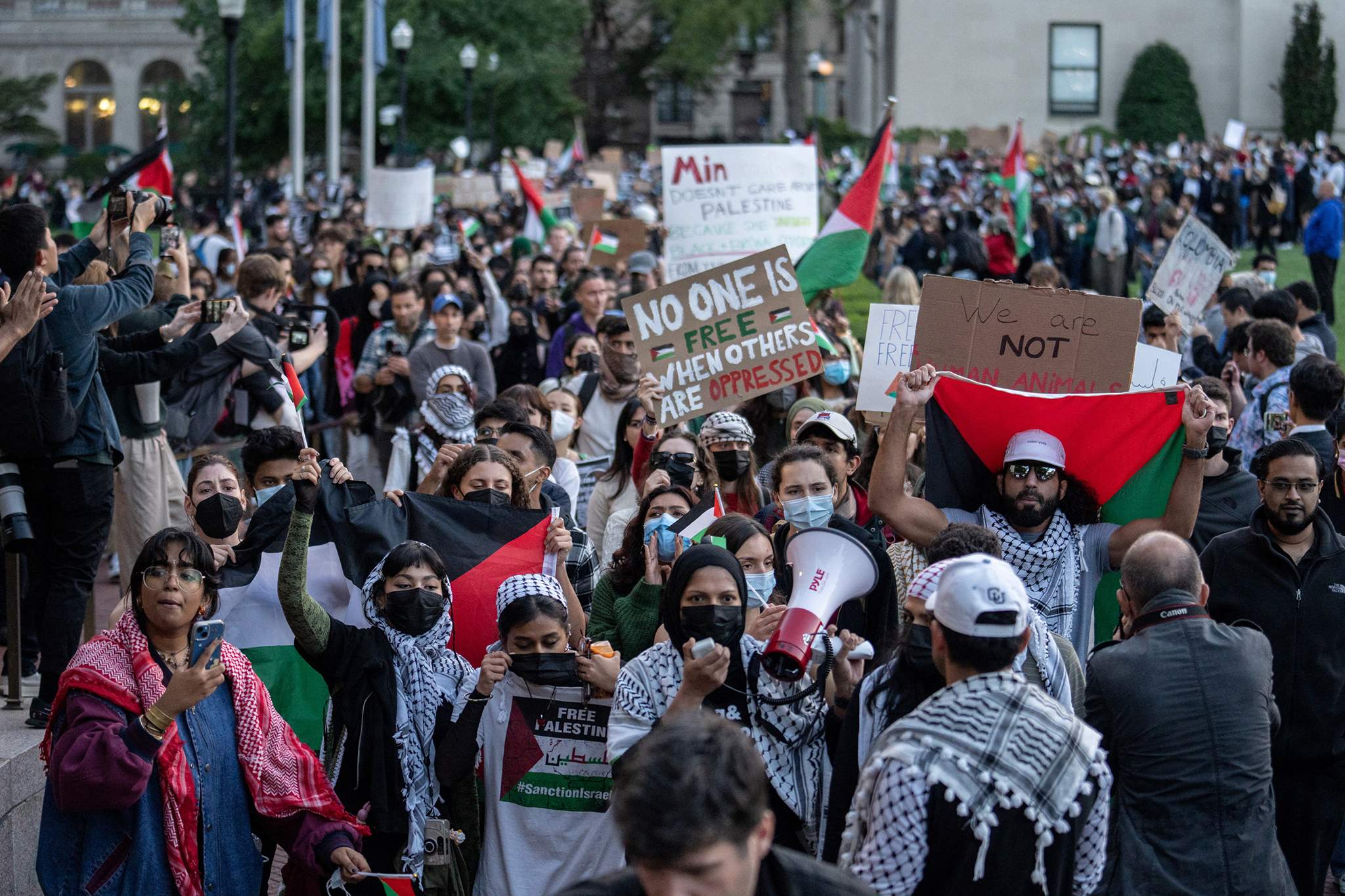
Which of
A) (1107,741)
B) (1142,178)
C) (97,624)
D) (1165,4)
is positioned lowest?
(97,624)

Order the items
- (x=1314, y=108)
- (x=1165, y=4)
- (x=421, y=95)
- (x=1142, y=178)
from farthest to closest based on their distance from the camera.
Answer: (x=421, y=95) → (x=1165, y=4) → (x=1314, y=108) → (x=1142, y=178)

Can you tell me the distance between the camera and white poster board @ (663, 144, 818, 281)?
1237 centimetres

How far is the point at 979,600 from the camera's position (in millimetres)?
3711

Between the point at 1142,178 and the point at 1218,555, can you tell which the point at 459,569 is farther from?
the point at 1142,178

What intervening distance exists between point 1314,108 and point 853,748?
46.5m

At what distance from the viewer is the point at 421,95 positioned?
53781mm

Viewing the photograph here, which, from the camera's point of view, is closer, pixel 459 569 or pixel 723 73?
pixel 459 569

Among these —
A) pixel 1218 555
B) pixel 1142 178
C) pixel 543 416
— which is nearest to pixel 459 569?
pixel 543 416

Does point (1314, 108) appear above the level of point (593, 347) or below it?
above

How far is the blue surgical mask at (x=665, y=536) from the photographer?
5863 millimetres

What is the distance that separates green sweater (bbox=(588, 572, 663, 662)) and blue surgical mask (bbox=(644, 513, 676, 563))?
0.12 metres

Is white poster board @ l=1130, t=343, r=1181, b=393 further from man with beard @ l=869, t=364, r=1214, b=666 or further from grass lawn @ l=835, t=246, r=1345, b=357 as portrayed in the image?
grass lawn @ l=835, t=246, r=1345, b=357

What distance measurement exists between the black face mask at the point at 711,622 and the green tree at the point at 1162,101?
153 ft

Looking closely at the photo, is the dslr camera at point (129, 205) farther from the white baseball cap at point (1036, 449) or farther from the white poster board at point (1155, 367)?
the white poster board at point (1155, 367)
